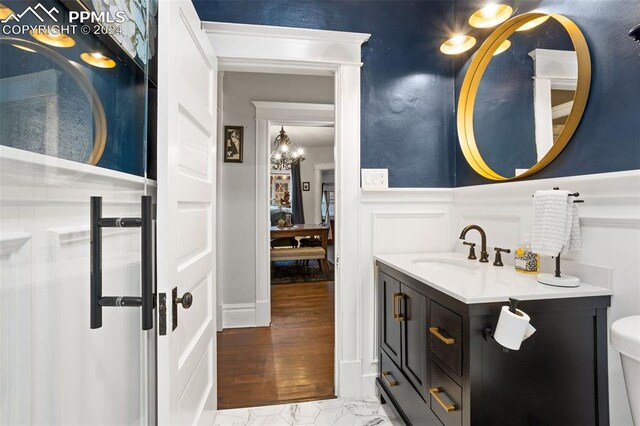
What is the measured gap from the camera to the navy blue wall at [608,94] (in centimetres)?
113

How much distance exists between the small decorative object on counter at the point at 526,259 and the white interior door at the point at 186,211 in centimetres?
151

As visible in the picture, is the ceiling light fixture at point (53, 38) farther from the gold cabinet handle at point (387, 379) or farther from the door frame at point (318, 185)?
the door frame at point (318, 185)

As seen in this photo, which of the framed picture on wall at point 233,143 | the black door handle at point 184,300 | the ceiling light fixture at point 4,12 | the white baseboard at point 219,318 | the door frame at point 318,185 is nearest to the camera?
the ceiling light fixture at point 4,12

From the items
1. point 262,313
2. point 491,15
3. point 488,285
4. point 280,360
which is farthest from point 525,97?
point 262,313

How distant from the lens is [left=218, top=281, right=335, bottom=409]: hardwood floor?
207 cm

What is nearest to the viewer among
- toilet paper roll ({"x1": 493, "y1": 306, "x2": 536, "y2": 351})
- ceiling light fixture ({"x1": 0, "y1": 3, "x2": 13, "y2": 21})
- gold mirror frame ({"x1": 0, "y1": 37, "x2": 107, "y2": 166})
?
ceiling light fixture ({"x1": 0, "y1": 3, "x2": 13, "y2": 21})

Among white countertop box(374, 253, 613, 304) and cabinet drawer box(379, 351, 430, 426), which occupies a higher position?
white countertop box(374, 253, 613, 304)

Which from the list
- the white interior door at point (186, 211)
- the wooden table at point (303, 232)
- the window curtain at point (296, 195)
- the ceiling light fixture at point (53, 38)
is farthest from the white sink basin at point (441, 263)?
the window curtain at point (296, 195)

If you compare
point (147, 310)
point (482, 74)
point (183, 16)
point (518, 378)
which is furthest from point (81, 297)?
point (482, 74)

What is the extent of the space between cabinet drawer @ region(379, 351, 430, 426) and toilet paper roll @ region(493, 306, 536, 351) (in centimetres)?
59

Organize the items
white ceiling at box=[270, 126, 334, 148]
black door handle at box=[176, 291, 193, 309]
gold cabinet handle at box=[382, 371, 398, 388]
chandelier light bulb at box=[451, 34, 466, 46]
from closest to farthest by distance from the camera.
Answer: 1. black door handle at box=[176, 291, 193, 309]
2. gold cabinet handle at box=[382, 371, 398, 388]
3. chandelier light bulb at box=[451, 34, 466, 46]
4. white ceiling at box=[270, 126, 334, 148]

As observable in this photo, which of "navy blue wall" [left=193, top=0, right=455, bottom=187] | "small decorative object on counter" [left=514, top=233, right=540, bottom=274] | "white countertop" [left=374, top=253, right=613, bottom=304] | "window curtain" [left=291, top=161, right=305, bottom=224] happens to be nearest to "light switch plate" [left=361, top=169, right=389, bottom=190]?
"navy blue wall" [left=193, top=0, right=455, bottom=187]

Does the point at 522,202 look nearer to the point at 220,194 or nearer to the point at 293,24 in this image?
the point at 293,24

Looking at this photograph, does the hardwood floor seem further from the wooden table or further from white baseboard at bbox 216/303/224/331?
the wooden table
